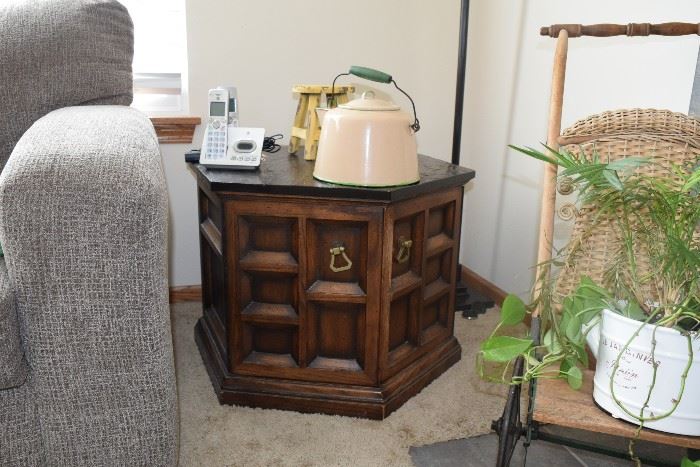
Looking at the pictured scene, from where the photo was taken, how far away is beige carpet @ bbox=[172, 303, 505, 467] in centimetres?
121

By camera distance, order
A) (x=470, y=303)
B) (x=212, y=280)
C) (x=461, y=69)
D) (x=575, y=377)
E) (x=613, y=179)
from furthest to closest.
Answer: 1. (x=470, y=303)
2. (x=461, y=69)
3. (x=212, y=280)
4. (x=575, y=377)
5. (x=613, y=179)

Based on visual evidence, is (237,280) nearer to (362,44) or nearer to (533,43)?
(362,44)

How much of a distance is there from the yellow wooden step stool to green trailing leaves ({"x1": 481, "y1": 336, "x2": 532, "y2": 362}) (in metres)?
0.74

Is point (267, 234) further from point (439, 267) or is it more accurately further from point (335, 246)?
point (439, 267)

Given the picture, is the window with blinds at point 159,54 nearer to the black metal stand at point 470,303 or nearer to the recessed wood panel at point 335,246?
the recessed wood panel at point 335,246

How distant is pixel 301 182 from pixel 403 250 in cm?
27

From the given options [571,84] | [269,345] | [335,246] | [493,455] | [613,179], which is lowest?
[493,455]

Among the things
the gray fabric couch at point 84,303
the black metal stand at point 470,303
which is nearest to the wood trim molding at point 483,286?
the black metal stand at point 470,303

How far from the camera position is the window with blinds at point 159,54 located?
179cm

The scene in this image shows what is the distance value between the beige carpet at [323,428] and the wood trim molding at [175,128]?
0.68m

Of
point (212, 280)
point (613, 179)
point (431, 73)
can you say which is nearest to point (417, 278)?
point (212, 280)

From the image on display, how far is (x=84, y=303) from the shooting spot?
0.84 m

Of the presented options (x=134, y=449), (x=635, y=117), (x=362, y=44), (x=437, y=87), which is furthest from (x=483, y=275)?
(x=134, y=449)

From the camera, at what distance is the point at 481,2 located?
6.42 ft
